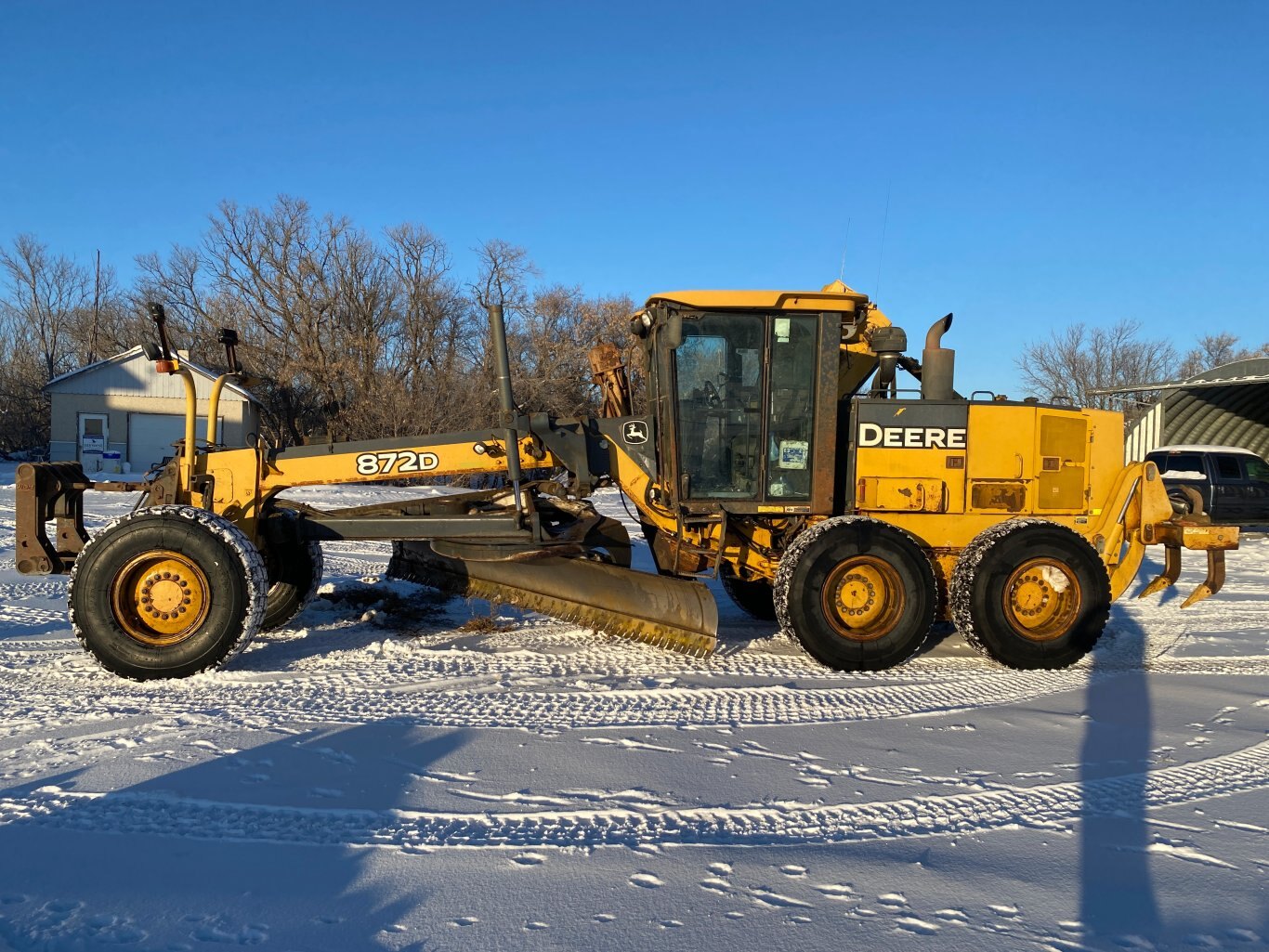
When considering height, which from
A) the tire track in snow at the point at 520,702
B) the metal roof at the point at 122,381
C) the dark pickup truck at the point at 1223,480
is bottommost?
the tire track in snow at the point at 520,702

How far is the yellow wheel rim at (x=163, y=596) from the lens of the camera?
5.39 metres

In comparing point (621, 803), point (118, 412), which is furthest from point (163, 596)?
point (118, 412)

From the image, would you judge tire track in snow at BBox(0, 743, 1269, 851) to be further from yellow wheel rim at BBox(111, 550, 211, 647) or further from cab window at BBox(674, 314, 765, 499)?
cab window at BBox(674, 314, 765, 499)

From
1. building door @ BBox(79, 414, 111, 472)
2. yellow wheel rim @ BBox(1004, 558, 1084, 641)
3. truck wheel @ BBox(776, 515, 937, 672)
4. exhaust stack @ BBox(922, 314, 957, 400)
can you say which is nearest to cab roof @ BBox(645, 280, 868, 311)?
exhaust stack @ BBox(922, 314, 957, 400)

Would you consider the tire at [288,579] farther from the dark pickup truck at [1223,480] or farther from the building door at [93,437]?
the building door at [93,437]

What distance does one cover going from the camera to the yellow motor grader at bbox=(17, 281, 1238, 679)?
19.5 feet

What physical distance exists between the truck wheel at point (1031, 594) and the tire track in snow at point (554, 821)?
7.54 ft

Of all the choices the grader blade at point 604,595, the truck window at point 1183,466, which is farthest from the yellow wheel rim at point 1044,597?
the truck window at point 1183,466

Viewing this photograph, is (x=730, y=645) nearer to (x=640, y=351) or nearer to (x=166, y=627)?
Answer: (x=640, y=351)

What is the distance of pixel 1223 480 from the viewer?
17.0 metres

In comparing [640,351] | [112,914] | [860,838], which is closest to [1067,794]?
[860,838]

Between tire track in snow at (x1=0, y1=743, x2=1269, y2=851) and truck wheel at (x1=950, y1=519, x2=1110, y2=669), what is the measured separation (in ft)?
7.54

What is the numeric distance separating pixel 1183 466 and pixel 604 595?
15.6m

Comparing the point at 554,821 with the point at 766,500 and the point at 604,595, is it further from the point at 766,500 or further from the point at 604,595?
the point at 766,500
